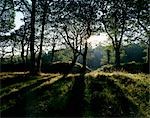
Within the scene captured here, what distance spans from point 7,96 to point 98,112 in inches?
260

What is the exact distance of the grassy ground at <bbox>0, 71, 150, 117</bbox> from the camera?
2084 cm

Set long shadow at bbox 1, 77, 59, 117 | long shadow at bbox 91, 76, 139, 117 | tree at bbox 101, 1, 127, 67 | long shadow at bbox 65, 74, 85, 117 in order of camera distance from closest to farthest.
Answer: long shadow at bbox 1, 77, 59, 117 → long shadow at bbox 65, 74, 85, 117 → long shadow at bbox 91, 76, 139, 117 → tree at bbox 101, 1, 127, 67

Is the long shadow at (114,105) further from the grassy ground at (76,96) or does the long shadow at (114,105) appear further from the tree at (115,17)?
the tree at (115,17)

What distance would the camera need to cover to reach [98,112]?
831 inches

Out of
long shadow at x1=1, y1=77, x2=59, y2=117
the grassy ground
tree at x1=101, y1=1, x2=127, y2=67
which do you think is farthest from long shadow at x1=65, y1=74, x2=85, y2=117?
tree at x1=101, y1=1, x2=127, y2=67

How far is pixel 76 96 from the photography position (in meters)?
23.4

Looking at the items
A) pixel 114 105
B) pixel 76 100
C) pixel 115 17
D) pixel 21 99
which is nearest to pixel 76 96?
pixel 76 100

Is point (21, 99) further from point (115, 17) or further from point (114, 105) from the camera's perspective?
point (115, 17)

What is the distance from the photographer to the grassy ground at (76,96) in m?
20.8

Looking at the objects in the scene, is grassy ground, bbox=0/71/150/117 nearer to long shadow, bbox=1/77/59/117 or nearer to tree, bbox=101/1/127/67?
long shadow, bbox=1/77/59/117

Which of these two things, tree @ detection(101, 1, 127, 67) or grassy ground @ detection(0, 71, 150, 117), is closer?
grassy ground @ detection(0, 71, 150, 117)

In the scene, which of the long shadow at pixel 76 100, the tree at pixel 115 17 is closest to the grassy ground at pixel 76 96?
the long shadow at pixel 76 100

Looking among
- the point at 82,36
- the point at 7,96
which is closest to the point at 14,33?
the point at 82,36

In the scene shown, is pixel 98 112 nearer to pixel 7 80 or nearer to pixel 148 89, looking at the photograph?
pixel 148 89
